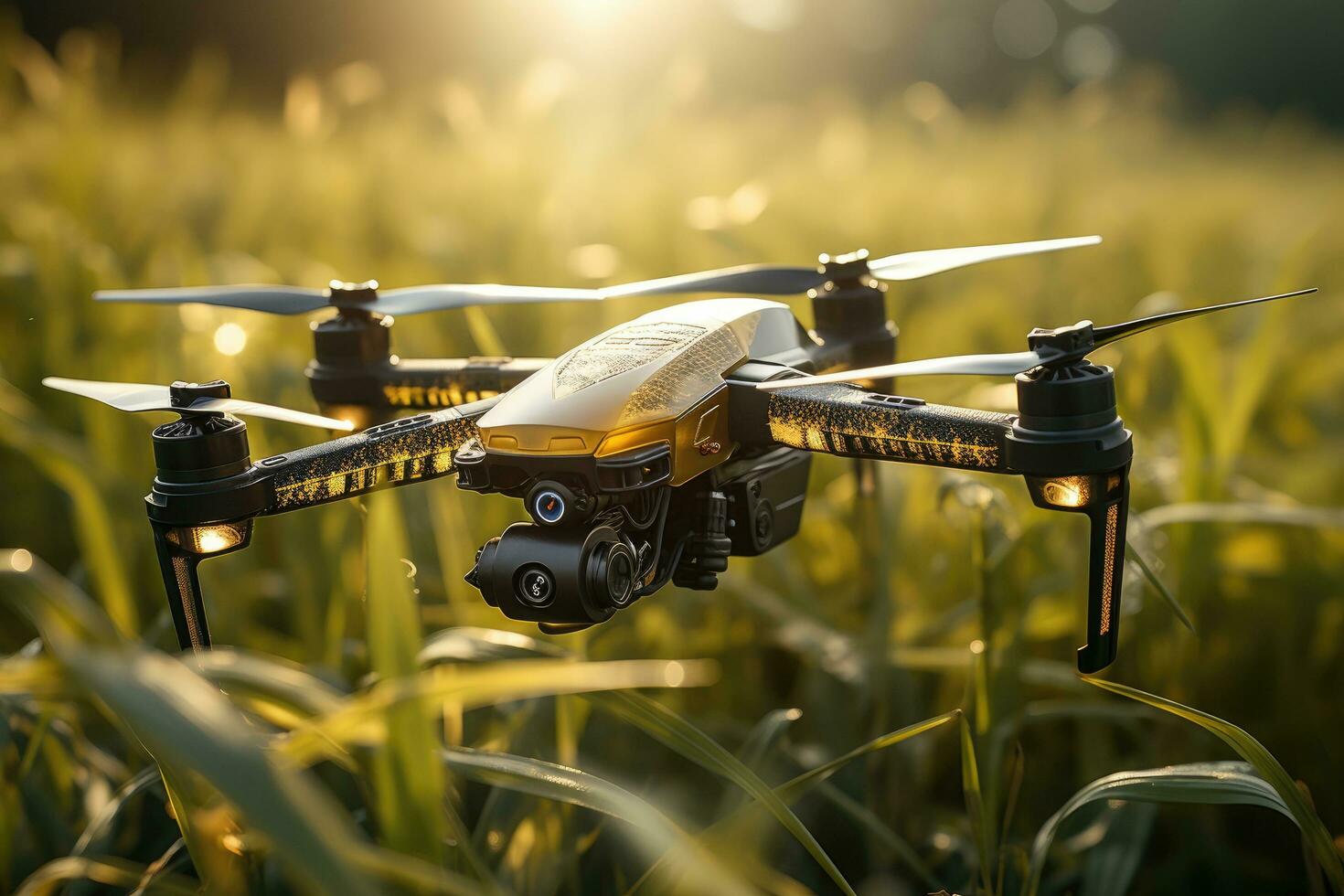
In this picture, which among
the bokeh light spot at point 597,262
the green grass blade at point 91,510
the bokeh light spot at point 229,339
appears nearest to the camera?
the green grass blade at point 91,510

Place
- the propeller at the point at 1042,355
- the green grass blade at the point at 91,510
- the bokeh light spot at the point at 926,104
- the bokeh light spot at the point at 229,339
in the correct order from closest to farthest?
the propeller at the point at 1042,355, the green grass blade at the point at 91,510, the bokeh light spot at the point at 229,339, the bokeh light spot at the point at 926,104

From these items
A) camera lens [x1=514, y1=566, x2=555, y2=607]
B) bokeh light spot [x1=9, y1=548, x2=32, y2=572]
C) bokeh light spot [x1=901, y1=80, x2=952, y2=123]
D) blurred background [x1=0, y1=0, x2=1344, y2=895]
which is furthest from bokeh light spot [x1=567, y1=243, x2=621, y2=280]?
bokeh light spot [x1=9, y1=548, x2=32, y2=572]

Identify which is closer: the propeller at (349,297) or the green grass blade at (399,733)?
the green grass blade at (399,733)

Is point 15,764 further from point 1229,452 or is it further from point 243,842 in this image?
point 1229,452

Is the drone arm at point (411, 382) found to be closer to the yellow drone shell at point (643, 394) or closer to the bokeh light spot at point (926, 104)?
the yellow drone shell at point (643, 394)

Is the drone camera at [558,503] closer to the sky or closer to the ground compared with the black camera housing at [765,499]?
closer to the sky

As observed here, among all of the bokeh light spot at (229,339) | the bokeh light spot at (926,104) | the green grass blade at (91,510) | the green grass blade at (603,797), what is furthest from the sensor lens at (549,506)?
the bokeh light spot at (926,104)

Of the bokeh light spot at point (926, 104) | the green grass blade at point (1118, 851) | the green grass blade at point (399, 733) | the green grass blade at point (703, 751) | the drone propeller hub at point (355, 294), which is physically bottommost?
the green grass blade at point (1118, 851)
